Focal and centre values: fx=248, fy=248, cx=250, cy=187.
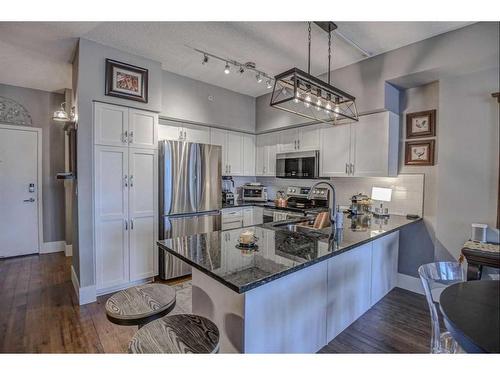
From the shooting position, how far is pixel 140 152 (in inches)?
96.0


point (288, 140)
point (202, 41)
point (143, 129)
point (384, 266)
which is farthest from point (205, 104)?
point (384, 266)

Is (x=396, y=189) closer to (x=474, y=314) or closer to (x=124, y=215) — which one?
(x=474, y=314)

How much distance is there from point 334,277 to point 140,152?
80.7 inches

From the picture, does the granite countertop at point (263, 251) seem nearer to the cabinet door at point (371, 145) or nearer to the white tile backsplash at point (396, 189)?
the white tile backsplash at point (396, 189)

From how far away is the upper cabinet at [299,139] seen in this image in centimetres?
298

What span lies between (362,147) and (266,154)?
Result: 142 cm

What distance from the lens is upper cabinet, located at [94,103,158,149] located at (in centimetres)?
220

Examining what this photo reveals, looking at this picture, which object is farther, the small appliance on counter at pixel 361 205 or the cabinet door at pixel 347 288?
the small appliance on counter at pixel 361 205

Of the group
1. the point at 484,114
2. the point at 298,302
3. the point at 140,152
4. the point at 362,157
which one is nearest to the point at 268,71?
the point at 362,157

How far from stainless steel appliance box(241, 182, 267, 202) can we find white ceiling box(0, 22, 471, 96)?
1616 mm

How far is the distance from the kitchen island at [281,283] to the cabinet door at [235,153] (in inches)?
71.0

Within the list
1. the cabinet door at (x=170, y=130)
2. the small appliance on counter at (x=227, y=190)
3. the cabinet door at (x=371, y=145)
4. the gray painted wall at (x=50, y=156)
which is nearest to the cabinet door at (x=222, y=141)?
the small appliance on counter at (x=227, y=190)

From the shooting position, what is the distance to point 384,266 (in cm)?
213

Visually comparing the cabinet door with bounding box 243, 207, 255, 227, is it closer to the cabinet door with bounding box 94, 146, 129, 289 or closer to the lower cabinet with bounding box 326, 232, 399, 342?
the cabinet door with bounding box 94, 146, 129, 289
